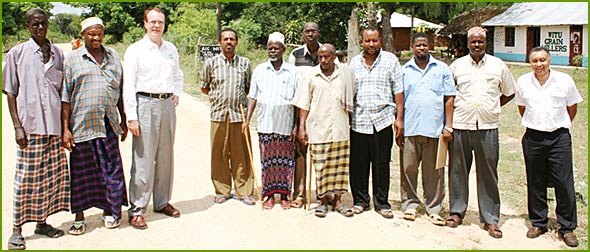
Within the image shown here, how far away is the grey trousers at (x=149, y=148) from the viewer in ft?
16.4

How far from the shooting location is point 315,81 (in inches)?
204

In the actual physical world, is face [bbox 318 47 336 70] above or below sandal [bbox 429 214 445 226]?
above

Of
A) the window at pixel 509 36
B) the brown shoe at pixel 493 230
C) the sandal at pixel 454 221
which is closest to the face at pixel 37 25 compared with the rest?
the sandal at pixel 454 221

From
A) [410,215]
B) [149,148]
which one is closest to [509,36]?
[410,215]

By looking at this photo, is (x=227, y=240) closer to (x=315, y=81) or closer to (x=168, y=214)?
(x=168, y=214)

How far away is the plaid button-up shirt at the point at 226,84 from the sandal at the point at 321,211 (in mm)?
1132

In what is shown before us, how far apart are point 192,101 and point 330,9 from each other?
15.6 m

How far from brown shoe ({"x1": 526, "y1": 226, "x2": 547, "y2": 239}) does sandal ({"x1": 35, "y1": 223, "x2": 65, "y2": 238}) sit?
398 cm

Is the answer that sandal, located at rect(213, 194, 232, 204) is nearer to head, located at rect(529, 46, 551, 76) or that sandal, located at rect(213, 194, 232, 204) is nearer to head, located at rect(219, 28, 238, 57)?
head, located at rect(219, 28, 238, 57)

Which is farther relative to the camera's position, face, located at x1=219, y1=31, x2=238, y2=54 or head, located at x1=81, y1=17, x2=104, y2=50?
face, located at x1=219, y1=31, x2=238, y2=54

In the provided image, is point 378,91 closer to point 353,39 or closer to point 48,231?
point 48,231

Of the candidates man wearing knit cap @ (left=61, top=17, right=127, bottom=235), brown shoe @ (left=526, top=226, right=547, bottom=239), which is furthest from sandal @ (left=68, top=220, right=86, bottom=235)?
brown shoe @ (left=526, top=226, right=547, bottom=239)

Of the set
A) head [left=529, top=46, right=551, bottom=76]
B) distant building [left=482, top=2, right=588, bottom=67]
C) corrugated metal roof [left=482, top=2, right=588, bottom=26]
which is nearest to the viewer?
head [left=529, top=46, right=551, bottom=76]

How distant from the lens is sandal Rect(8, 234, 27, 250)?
178 inches
